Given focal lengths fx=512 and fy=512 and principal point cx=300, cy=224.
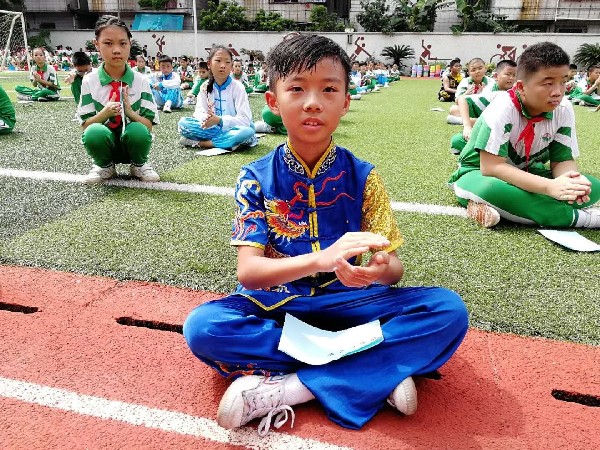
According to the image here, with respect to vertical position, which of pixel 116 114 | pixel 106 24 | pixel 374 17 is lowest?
pixel 116 114

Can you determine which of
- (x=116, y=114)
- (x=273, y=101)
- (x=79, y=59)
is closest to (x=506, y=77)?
(x=116, y=114)

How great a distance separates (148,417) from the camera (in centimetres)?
154

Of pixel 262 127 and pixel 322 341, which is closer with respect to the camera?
pixel 322 341

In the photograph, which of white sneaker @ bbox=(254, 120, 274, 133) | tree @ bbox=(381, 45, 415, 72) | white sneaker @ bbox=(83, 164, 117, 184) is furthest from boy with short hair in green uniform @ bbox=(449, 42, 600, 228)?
tree @ bbox=(381, 45, 415, 72)

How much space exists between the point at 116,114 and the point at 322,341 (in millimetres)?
3210

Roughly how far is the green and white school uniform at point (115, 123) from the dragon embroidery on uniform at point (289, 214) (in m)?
2.82

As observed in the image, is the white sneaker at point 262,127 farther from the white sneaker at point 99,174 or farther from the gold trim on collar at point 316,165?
the gold trim on collar at point 316,165

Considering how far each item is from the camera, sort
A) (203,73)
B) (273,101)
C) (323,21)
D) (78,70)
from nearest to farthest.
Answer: (273,101) → (78,70) → (203,73) → (323,21)

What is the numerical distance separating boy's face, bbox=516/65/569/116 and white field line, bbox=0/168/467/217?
859mm

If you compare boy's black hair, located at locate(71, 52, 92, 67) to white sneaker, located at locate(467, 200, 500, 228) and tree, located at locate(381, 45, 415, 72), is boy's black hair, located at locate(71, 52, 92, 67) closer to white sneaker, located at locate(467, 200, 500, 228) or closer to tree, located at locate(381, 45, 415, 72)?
white sneaker, located at locate(467, 200, 500, 228)

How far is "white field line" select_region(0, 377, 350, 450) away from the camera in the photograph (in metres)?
1.46

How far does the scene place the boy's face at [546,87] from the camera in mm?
2955

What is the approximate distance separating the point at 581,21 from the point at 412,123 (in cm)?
2682

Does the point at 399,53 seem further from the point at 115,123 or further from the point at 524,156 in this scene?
the point at 524,156
